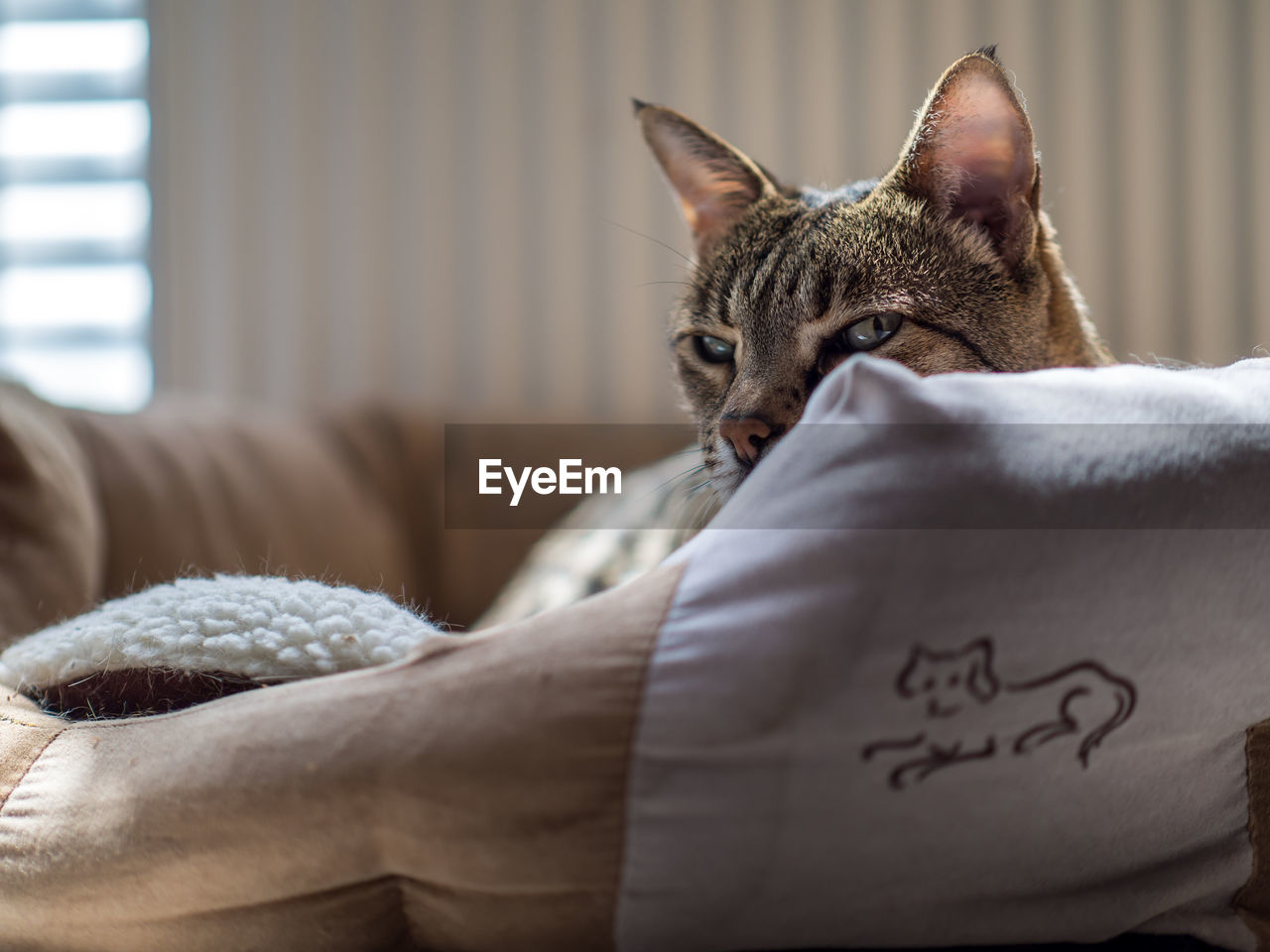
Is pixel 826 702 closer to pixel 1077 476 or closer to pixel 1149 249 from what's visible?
pixel 1077 476

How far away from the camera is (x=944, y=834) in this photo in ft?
1.39

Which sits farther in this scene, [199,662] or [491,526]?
[491,526]

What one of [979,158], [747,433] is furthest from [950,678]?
[979,158]

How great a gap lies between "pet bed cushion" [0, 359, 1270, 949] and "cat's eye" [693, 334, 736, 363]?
50cm

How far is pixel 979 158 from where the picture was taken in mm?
816

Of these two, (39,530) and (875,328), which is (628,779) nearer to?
(875,328)

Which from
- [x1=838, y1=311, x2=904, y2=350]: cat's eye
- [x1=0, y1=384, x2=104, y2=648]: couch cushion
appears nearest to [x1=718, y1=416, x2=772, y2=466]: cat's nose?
[x1=838, y1=311, x2=904, y2=350]: cat's eye

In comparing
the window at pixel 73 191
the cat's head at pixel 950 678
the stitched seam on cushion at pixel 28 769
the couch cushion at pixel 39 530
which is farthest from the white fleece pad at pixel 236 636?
the window at pixel 73 191

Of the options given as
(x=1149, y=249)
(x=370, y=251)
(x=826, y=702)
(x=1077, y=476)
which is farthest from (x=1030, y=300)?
(x=370, y=251)

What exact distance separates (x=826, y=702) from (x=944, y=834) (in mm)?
93

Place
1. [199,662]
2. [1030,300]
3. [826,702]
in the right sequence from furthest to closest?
[1030,300] → [199,662] → [826,702]

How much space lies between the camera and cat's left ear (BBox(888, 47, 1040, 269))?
2.56 ft

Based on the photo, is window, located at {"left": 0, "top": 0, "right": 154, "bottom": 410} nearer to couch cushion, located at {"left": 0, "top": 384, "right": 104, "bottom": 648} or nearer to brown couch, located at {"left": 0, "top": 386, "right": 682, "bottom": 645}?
brown couch, located at {"left": 0, "top": 386, "right": 682, "bottom": 645}
